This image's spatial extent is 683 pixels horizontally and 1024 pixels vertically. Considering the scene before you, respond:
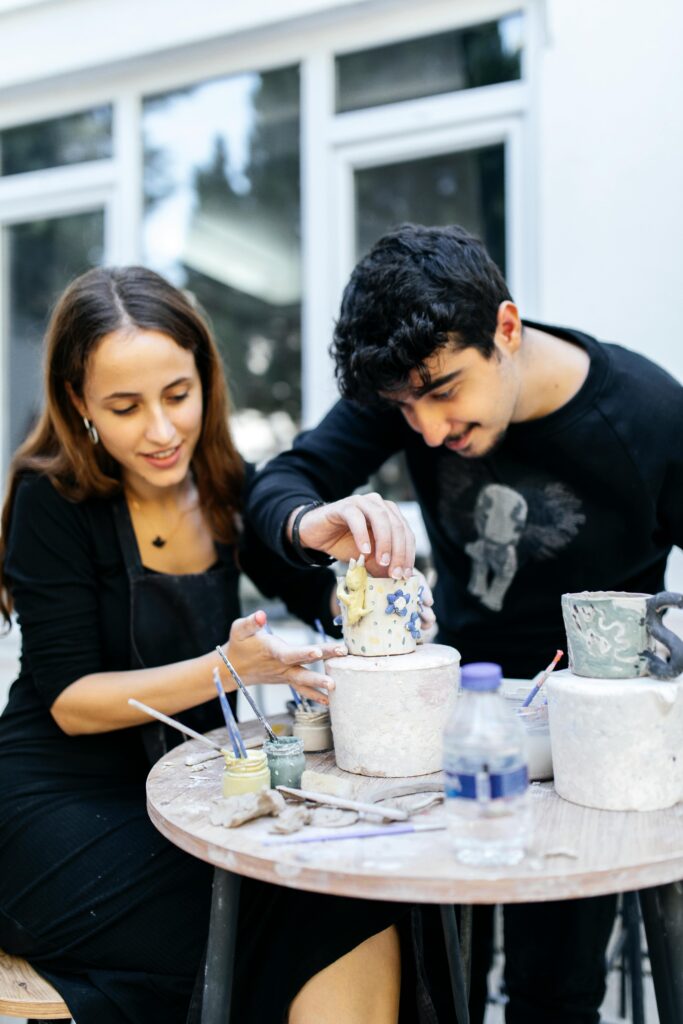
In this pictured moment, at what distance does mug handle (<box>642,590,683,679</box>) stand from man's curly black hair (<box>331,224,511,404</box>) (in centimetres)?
59

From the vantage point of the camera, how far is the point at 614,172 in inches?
91.3

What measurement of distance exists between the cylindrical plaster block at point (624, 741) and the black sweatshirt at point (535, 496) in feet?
2.12

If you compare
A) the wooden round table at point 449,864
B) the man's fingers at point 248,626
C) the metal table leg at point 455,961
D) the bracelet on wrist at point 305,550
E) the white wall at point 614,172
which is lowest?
the metal table leg at point 455,961

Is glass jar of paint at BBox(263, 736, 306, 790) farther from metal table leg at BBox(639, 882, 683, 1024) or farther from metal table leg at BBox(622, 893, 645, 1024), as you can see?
metal table leg at BBox(622, 893, 645, 1024)

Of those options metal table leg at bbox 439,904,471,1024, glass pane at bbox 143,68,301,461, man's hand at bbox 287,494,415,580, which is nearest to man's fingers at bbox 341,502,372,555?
man's hand at bbox 287,494,415,580

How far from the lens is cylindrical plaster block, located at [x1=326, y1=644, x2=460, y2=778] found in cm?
114

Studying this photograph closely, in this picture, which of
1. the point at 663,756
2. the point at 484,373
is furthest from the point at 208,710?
the point at 663,756

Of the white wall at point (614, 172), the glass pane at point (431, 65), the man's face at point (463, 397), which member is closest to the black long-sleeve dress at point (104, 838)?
the man's face at point (463, 397)

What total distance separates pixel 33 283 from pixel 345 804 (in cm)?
324

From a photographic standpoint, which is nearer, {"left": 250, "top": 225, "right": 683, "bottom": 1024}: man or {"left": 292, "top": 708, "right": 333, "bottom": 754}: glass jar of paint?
{"left": 292, "top": 708, "right": 333, "bottom": 754}: glass jar of paint

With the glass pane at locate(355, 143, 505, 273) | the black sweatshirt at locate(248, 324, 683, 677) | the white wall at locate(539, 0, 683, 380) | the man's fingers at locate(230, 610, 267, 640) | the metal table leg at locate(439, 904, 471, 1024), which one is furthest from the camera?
the glass pane at locate(355, 143, 505, 273)

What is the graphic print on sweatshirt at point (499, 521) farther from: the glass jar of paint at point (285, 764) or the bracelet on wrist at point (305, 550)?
the glass jar of paint at point (285, 764)

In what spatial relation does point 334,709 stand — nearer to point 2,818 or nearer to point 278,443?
point 2,818

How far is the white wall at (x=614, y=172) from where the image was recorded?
2256 millimetres
